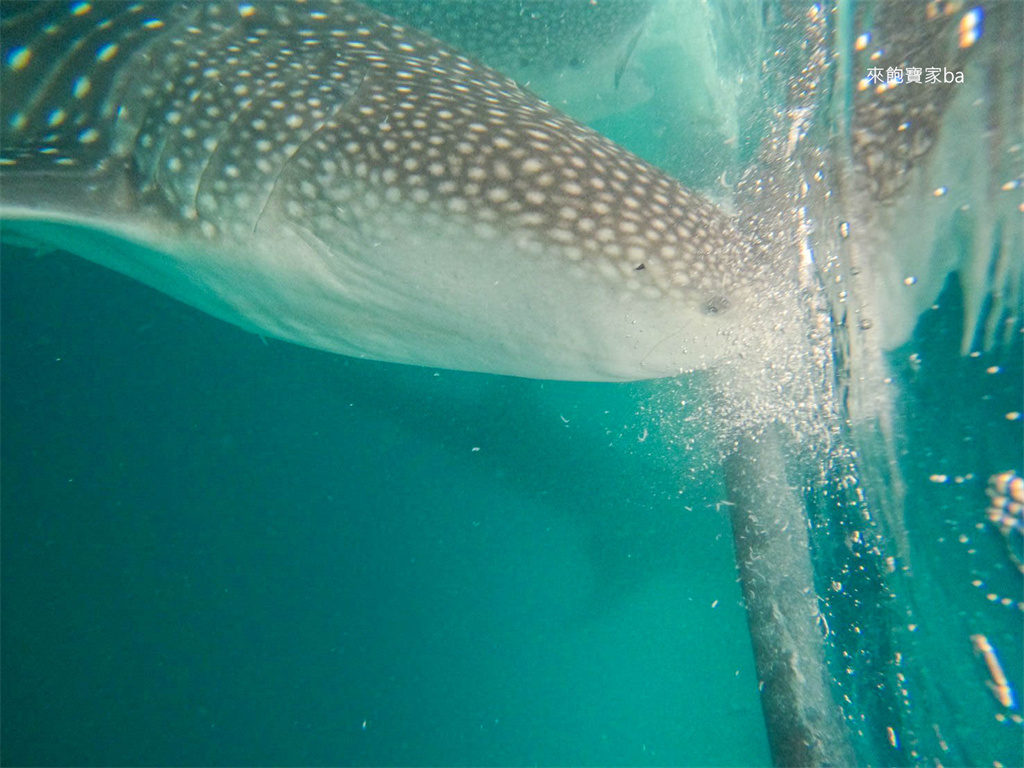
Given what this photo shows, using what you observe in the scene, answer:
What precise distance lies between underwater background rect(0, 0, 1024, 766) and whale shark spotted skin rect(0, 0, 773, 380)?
6.68ft

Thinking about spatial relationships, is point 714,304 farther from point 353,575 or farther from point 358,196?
point 353,575

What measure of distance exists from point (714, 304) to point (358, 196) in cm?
121

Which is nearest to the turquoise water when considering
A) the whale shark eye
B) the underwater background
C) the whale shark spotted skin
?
the underwater background

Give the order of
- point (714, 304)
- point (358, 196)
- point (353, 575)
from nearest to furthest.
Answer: point (714, 304), point (358, 196), point (353, 575)

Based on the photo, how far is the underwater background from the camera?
4254 millimetres

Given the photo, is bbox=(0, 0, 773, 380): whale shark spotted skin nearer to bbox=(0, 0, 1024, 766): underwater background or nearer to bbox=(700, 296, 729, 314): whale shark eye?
bbox=(700, 296, 729, 314): whale shark eye

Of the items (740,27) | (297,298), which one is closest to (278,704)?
(297,298)

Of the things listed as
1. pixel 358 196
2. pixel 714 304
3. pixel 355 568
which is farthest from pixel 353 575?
pixel 714 304

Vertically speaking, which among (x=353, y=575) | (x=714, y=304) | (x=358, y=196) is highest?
(x=714, y=304)

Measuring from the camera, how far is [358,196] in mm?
1968

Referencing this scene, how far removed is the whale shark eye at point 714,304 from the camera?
5.94 feet

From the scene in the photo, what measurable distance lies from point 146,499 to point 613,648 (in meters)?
3.83

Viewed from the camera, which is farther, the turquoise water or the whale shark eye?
the turquoise water

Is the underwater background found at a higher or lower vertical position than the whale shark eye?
lower
